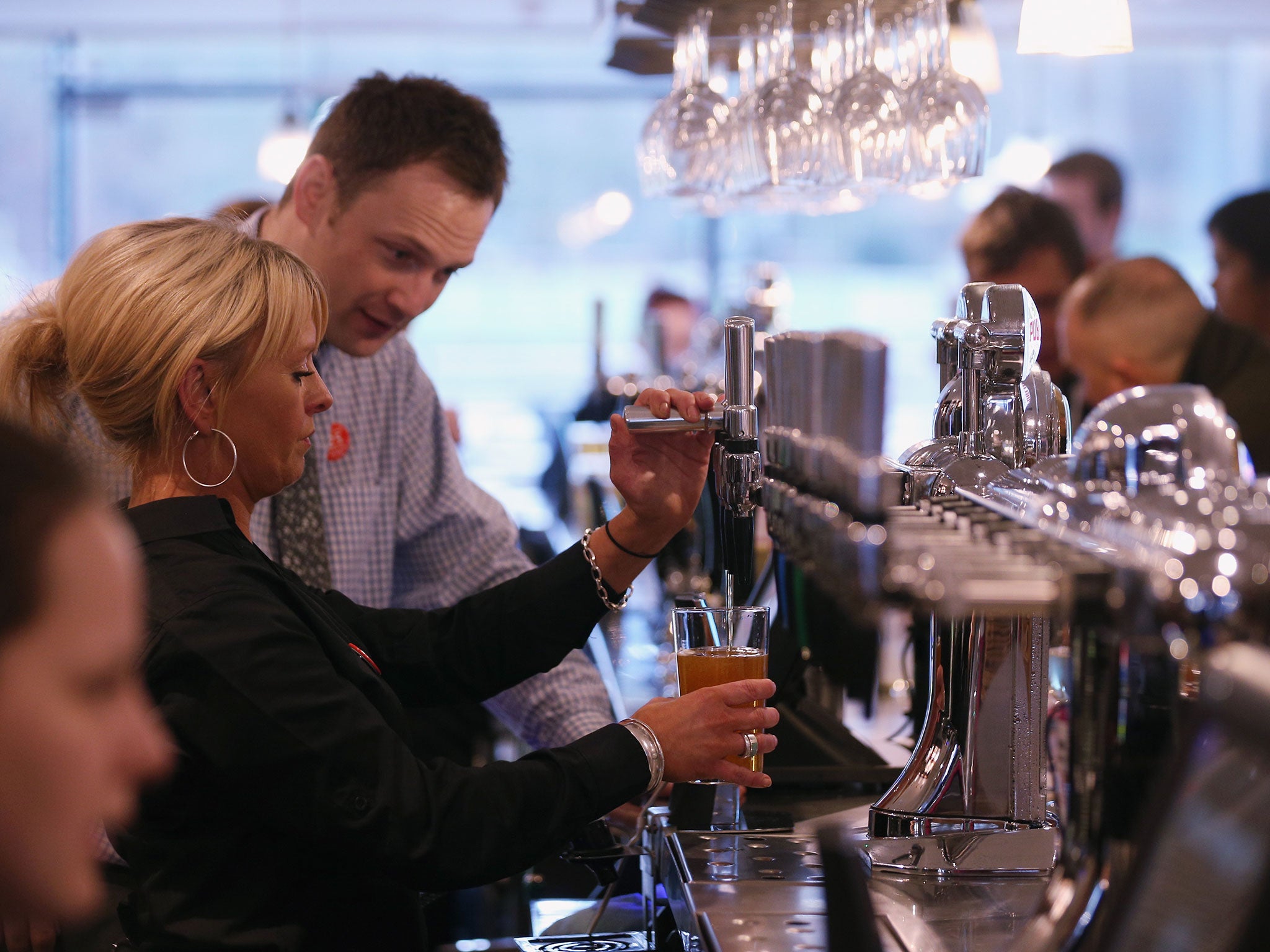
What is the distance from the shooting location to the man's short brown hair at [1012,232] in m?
3.36

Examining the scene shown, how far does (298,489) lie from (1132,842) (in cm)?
160

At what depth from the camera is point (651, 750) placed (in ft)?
4.18

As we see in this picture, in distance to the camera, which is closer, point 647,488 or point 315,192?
point 647,488

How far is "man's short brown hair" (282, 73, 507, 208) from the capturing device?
212 cm

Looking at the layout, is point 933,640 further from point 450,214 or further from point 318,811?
point 450,214

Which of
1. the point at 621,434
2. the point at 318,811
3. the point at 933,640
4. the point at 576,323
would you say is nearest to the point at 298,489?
the point at 621,434

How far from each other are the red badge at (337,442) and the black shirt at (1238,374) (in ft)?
6.19

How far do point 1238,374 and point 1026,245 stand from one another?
1.95 feet

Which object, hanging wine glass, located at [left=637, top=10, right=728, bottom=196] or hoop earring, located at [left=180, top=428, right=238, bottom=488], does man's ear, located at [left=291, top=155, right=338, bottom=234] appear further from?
hoop earring, located at [left=180, top=428, right=238, bottom=488]

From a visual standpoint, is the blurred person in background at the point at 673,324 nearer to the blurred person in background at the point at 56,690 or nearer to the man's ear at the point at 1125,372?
the man's ear at the point at 1125,372

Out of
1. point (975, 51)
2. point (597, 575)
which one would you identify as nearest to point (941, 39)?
point (597, 575)

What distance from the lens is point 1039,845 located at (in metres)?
1.26

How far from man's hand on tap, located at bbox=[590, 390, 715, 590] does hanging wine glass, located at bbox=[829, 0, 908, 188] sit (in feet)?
2.40

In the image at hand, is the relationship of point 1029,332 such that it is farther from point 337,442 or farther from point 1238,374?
point 1238,374
